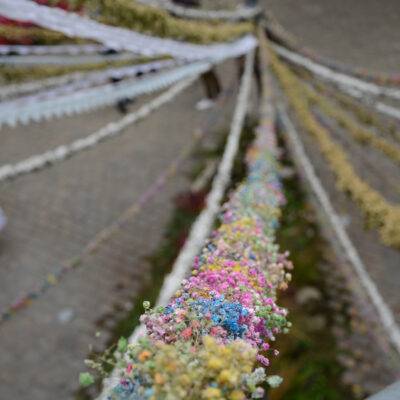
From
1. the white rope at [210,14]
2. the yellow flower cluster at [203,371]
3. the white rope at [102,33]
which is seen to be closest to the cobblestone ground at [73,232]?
the white rope at [102,33]

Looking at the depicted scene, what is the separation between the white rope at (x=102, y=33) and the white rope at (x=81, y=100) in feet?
0.80

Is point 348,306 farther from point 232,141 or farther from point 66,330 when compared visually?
point 66,330

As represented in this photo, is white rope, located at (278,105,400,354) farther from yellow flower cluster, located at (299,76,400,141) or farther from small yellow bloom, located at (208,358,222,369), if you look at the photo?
small yellow bloom, located at (208,358,222,369)

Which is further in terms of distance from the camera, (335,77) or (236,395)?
(335,77)

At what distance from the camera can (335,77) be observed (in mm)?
5074

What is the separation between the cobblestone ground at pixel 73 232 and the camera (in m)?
4.08

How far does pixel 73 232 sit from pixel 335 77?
413 cm

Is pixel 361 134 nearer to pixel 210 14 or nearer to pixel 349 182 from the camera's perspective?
pixel 349 182

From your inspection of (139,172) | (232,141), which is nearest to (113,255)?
(139,172)

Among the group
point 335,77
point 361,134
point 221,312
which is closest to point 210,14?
point 335,77

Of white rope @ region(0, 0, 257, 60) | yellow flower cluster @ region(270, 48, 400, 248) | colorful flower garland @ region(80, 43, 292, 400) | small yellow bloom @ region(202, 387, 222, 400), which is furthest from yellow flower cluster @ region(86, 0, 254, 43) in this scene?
small yellow bloom @ region(202, 387, 222, 400)

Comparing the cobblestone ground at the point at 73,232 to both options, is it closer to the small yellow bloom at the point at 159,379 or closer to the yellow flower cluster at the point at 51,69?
the yellow flower cluster at the point at 51,69

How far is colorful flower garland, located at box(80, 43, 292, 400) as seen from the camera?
984 mm

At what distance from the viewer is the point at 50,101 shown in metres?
2.82
